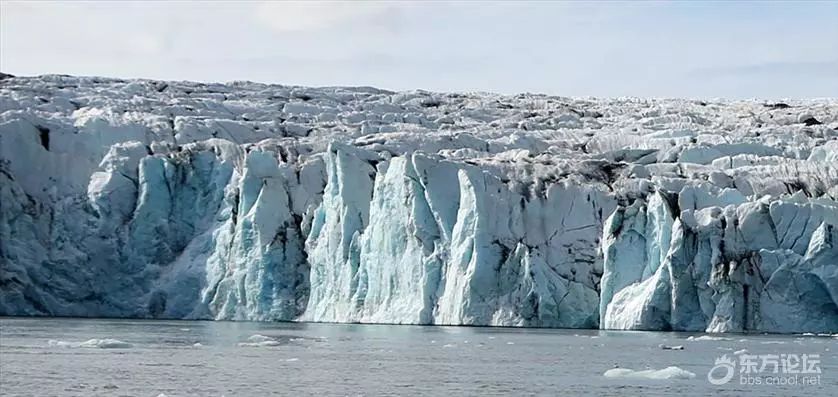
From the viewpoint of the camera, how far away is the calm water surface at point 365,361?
22.4m

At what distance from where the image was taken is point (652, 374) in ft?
77.4

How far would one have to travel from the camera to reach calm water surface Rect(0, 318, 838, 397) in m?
22.4

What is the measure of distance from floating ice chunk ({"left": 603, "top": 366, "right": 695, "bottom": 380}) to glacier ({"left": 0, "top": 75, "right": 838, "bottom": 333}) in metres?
10.9

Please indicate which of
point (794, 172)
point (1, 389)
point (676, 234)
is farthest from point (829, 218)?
point (1, 389)

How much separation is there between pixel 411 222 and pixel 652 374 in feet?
53.8

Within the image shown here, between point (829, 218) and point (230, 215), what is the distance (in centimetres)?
1792

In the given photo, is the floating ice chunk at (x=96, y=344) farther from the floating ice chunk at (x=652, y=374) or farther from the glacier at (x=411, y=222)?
the floating ice chunk at (x=652, y=374)

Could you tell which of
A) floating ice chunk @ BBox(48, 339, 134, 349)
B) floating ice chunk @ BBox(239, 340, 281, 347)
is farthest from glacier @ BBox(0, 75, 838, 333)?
floating ice chunk @ BBox(48, 339, 134, 349)

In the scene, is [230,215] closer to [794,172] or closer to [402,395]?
[794,172]

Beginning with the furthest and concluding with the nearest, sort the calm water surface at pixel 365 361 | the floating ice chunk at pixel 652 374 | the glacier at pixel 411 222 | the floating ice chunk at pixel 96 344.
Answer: the glacier at pixel 411 222 → the floating ice chunk at pixel 96 344 → the floating ice chunk at pixel 652 374 → the calm water surface at pixel 365 361

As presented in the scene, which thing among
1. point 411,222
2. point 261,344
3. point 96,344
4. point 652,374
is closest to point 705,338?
→ point 652,374

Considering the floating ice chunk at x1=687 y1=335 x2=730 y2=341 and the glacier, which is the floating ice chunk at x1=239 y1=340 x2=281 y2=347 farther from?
the floating ice chunk at x1=687 y1=335 x2=730 y2=341

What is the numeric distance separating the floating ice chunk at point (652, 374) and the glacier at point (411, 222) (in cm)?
1090

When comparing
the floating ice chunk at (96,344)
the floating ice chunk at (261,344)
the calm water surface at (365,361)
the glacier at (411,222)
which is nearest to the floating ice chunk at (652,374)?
the calm water surface at (365,361)
